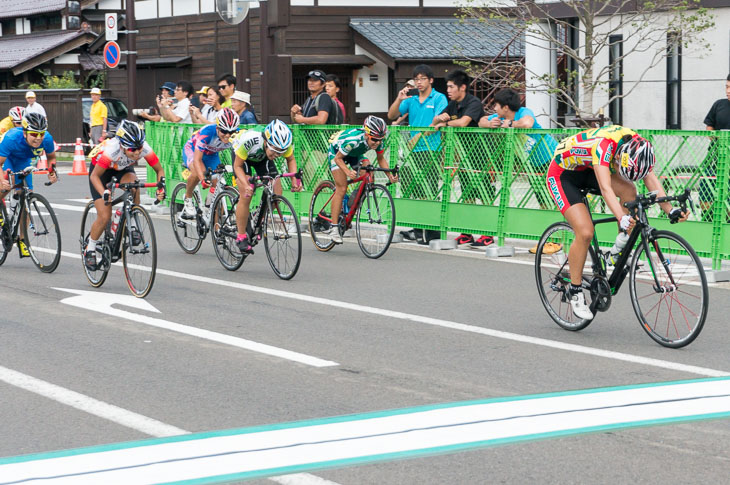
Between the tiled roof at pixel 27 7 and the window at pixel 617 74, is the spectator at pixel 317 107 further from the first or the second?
the tiled roof at pixel 27 7

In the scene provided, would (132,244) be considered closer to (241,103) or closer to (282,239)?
(282,239)

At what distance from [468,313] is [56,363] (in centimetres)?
339

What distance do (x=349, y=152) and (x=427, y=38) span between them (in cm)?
2069

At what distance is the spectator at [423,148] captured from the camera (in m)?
13.8

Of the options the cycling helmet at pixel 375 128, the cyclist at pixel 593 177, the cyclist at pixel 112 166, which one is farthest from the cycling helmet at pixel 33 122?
the cyclist at pixel 593 177

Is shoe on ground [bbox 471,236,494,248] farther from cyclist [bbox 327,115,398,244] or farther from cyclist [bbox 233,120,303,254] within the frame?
cyclist [bbox 233,120,303,254]

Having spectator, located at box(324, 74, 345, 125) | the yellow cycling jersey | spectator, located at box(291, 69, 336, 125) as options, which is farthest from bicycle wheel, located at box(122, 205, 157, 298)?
spectator, located at box(324, 74, 345, 125)

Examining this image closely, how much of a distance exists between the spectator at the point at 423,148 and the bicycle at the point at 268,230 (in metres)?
2.84

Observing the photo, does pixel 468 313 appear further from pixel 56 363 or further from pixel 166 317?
pixel 56 363

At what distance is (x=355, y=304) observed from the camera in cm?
971

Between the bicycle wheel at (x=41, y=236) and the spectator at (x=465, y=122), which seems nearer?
the bicycle wheel at (x=41, y=236)

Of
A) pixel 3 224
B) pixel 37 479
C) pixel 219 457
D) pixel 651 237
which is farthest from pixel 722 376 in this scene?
pixel 3 224

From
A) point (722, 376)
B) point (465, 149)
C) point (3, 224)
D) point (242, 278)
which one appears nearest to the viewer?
point (722, 376)

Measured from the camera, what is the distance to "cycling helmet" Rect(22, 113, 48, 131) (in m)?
11.4
